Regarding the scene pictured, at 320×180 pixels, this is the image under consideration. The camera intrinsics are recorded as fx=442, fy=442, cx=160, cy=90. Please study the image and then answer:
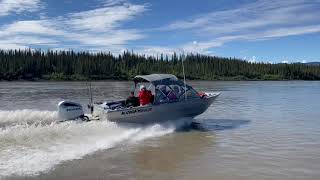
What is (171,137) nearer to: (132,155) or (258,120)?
(132,155)

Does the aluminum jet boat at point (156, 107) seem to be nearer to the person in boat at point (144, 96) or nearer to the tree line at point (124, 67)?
the person in boat at point (144, 96)

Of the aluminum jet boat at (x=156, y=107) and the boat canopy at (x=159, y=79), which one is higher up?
the boat canopy at (x=159, y=79)

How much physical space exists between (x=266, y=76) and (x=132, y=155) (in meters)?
137

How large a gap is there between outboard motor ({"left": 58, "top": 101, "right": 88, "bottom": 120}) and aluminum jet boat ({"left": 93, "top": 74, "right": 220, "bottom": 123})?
2.63ft

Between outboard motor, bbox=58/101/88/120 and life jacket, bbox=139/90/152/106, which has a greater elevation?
life jacket, bbox=139/90/152/106

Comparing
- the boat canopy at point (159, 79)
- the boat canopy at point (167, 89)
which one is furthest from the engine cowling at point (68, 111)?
the boat canopy at point (159, 79)

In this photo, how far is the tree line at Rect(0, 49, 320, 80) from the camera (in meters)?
128

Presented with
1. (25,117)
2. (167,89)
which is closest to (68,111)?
(167,89)

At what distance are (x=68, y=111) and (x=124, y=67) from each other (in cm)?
13009

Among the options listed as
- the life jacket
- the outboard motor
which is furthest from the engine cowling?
the life jacket

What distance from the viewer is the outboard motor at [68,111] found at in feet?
50.9

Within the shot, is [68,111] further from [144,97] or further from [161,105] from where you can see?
[161,105]

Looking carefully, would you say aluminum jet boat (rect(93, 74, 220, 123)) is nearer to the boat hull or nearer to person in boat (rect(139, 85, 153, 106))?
the boat hull

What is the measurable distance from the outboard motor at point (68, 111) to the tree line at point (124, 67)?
104655 mm
